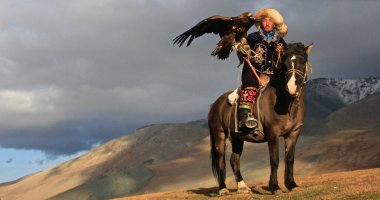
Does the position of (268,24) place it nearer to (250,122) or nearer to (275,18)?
(275,18)

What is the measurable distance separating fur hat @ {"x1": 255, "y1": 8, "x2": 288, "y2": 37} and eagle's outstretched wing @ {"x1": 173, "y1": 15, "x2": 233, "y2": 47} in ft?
2.52

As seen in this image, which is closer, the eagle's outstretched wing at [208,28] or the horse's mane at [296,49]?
the horse's mane at [296,49]

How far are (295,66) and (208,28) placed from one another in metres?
3.22

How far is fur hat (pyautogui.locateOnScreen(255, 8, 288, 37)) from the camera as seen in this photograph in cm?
1383

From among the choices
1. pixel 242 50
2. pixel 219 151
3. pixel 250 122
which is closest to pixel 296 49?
pixel 242 50

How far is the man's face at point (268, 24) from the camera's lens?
13.8 metres

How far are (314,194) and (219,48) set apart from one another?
16.0 feet

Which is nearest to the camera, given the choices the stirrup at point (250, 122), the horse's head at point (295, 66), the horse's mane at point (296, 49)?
the horse's head at point (295, 66)

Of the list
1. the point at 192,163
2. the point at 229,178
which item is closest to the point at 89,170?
the point at 192,163

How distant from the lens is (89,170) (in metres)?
180

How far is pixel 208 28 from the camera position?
1450 cm

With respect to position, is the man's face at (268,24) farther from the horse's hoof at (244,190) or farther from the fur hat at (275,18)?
the horse's hoof at (244,190)

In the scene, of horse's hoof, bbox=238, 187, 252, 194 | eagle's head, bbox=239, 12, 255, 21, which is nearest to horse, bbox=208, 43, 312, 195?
horse's hoof, bbox=238, 187, 252, 194

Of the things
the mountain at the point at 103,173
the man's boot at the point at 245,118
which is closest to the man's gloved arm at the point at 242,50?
the man's boot at the point at 245,118
